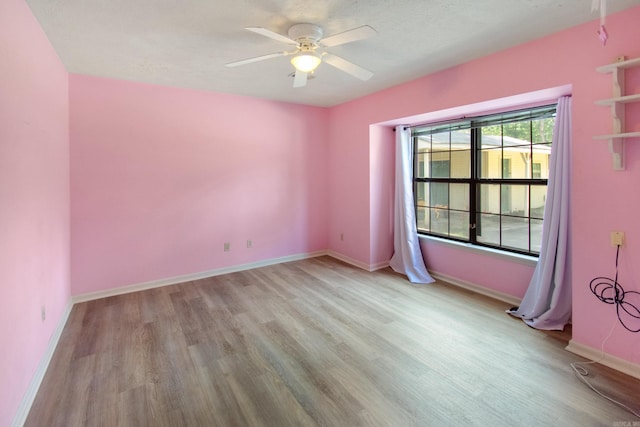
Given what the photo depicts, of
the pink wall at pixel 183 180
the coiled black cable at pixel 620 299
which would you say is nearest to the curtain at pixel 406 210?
the pink wall at pixel 183 180

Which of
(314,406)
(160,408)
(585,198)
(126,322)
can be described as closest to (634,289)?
(585,198)

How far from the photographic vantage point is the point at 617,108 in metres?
2.07

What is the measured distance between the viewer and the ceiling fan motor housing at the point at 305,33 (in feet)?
7.33

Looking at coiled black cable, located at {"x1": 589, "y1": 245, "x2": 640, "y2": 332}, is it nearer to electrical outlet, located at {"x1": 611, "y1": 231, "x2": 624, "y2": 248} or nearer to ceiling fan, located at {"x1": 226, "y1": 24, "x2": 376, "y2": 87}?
electrical outlet, located at {"x1": 611, "y1": 231, "x2": 624, "y2": 248}

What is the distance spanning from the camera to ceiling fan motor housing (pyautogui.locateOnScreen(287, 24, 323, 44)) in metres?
2.23

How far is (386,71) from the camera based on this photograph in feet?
10.9

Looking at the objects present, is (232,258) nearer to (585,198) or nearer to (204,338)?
(204,338)

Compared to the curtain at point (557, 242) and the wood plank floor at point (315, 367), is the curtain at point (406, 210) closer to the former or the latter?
the wood plank floor at point (315, 367)

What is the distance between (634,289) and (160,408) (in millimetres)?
3176

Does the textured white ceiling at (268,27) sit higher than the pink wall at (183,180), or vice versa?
the textured white ceiling at (268,27)

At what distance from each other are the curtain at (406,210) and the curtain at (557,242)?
4.70 ft

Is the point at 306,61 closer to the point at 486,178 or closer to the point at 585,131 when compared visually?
the point at 585,131

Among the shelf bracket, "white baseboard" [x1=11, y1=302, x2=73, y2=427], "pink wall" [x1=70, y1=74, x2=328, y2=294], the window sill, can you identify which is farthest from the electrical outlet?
"white baseboard" [x1=11, y1=302, x2=73, y2=427]

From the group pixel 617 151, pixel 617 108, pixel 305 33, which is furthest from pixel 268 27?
pixel 617 151
